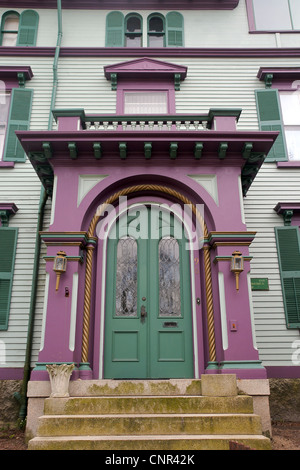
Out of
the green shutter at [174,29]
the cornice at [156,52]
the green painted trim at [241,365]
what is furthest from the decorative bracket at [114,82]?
the green painted trim at [241,365]

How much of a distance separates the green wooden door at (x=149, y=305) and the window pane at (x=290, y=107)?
4562 millimetres

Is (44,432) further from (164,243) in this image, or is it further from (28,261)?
(28,261)

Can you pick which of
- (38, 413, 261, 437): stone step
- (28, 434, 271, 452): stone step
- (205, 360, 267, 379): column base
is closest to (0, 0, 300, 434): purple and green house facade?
(205, 360, 267, 379): column base

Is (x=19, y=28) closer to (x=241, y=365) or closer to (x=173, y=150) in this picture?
(x=173, y=150)

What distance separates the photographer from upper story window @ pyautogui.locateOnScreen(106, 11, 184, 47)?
A: 10.4 m

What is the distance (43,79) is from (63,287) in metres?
6.13

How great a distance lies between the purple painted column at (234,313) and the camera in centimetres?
592

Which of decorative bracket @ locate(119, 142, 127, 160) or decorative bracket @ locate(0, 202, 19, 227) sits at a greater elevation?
decorative bracket @ locate(119, 142, 127, 160)

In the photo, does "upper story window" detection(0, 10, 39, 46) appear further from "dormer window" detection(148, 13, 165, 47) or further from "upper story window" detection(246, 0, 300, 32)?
"upper story window" detection(246, 0, 300, 32)

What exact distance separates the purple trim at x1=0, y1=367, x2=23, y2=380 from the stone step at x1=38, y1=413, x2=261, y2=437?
3.15 m

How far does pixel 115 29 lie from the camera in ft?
34.3

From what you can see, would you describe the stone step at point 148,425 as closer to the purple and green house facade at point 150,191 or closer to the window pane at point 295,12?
the purple and green house facade at point 150,191

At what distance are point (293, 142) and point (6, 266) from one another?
7.15 meters

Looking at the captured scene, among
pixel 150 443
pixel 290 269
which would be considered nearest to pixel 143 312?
pixel 150 443
